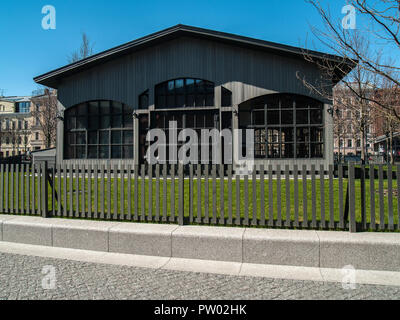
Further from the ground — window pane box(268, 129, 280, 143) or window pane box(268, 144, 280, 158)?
window pane box(268, 129, 280, 143)

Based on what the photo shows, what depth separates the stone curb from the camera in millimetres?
4375

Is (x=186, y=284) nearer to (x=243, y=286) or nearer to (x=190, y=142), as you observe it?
(x=243, y=286)

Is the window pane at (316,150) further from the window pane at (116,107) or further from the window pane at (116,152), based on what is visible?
the window pane at (116,107)

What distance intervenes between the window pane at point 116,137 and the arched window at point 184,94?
2835mm

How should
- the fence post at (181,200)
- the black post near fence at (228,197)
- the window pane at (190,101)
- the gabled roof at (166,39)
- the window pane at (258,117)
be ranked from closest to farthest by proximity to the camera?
1. the black post near fence at (228,197)
2. the fence post at (181,200)
3. the gabled roof at (166,39)
4. the window pane at (258,117)
5. the window pane at (190,101)

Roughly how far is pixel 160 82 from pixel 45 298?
14239 millimetres

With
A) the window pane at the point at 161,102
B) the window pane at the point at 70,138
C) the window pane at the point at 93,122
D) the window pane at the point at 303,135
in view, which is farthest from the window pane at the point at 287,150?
the window pane at the point at 70,138

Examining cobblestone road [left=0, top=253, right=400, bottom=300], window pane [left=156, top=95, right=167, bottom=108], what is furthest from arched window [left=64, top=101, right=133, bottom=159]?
cobblestone road [left=0, top=253, right=400, bottom=300]

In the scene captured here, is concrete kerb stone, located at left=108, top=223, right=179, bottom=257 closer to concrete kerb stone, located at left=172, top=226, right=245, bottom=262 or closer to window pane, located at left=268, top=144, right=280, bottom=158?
concrete kerb stone, located at left=172, top=226, right=245, bottom=262

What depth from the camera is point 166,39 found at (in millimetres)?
16359

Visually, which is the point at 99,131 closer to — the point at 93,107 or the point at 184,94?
the point at 93,107

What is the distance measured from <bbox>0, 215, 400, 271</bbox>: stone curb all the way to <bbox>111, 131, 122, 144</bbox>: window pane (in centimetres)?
1193

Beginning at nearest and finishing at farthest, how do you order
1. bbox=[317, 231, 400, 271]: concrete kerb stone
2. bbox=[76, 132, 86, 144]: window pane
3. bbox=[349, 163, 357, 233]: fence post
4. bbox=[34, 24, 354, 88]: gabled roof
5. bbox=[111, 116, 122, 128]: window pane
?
bbox=[317, 231, 400, 271]: concrete kerb stone
bbox=[349, 163, 357, 233]: fence post
bbox=[34, 24, 354, 88]: gabled roof
bbox=[111, 116, 122, 128]: window pane
bbox=[76, 132, 86, 144]: window pane

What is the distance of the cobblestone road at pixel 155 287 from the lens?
3.54 metres
